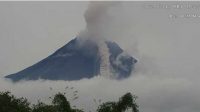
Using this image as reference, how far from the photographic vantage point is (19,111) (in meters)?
88.6

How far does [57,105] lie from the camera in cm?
9519

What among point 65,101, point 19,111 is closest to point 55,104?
point 65,101

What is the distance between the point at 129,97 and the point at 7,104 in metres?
19.9

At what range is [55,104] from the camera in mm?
95312

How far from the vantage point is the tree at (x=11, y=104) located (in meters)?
89.0

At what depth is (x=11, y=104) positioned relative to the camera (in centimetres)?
9175

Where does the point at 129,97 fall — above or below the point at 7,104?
above

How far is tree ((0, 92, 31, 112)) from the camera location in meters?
89.0

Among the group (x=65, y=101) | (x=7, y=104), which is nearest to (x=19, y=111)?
(x=7, y=104)

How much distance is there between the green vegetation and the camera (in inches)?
3563

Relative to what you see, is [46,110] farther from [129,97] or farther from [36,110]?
[129,97]

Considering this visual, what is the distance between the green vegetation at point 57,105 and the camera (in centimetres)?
9050

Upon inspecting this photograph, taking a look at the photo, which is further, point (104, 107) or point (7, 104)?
point (104, 107)

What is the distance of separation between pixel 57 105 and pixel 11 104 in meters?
7.70
